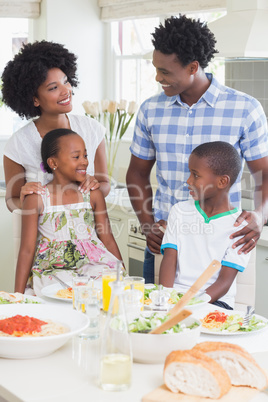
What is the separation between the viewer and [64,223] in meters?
2.44

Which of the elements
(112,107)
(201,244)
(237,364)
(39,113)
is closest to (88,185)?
(39,113)

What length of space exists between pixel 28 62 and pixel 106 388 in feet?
5.35

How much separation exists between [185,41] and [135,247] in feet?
4.97

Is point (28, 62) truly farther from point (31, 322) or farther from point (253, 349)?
point (253, 349)

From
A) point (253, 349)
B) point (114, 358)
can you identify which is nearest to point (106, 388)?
point (114, 358)

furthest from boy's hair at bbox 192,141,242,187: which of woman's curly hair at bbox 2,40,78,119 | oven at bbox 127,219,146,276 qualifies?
oven at bbox 127,219,146,276

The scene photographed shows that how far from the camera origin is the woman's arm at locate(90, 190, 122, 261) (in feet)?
8.14

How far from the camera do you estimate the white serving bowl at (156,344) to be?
1.40 meters

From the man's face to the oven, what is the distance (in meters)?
1.28

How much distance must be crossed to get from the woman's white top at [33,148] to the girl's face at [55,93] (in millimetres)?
143

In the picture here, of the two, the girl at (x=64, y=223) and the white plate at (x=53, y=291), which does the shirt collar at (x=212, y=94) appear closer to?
the girl at (x=64, y=223)

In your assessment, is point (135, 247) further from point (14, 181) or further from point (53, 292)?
point (53, 292)

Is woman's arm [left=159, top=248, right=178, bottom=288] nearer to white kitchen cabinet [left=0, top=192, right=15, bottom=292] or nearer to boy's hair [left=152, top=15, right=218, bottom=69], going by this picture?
boy's hair [left=152, top=15, right=218, bottom=69]

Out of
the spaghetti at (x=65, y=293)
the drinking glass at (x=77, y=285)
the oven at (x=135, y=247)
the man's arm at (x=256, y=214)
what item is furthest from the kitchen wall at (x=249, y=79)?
the drinking glass at (x=77, y=285)
